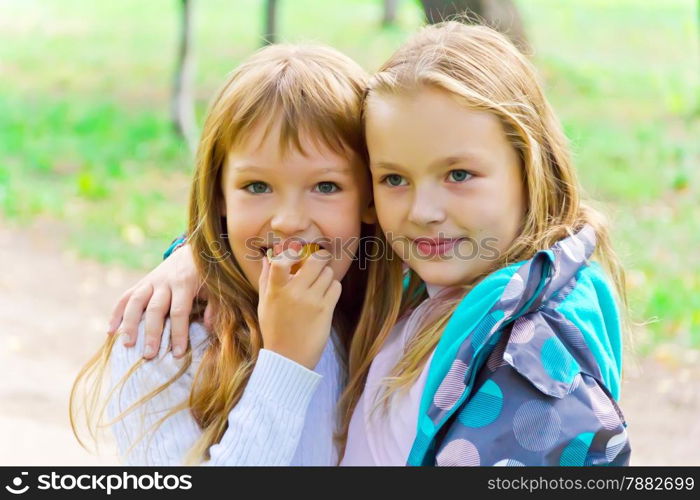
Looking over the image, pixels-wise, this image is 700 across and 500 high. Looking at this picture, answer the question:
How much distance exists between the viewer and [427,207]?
2.00m

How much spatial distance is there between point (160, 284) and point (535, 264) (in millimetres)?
927

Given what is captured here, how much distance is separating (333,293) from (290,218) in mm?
197

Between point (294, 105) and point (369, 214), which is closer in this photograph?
point (294, 105)

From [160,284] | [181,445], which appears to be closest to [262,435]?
[181,445]

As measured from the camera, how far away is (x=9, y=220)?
24.3 ft

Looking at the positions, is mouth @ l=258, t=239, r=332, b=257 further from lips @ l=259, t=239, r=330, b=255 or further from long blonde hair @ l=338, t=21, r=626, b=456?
long blonde hair @ l=338, t=21, r=626, b=456

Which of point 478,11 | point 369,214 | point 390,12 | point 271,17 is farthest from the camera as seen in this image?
point 390,12

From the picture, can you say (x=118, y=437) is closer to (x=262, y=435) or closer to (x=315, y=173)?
(x=262, y=435)

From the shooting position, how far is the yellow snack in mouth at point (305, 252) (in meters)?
2.09

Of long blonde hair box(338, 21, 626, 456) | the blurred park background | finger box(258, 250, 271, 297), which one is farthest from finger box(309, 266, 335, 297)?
the blurred park background

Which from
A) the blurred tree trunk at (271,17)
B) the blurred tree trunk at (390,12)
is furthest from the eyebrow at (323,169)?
the blurred tree trunk at (390,12)

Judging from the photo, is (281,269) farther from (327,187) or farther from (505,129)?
(505,129)
